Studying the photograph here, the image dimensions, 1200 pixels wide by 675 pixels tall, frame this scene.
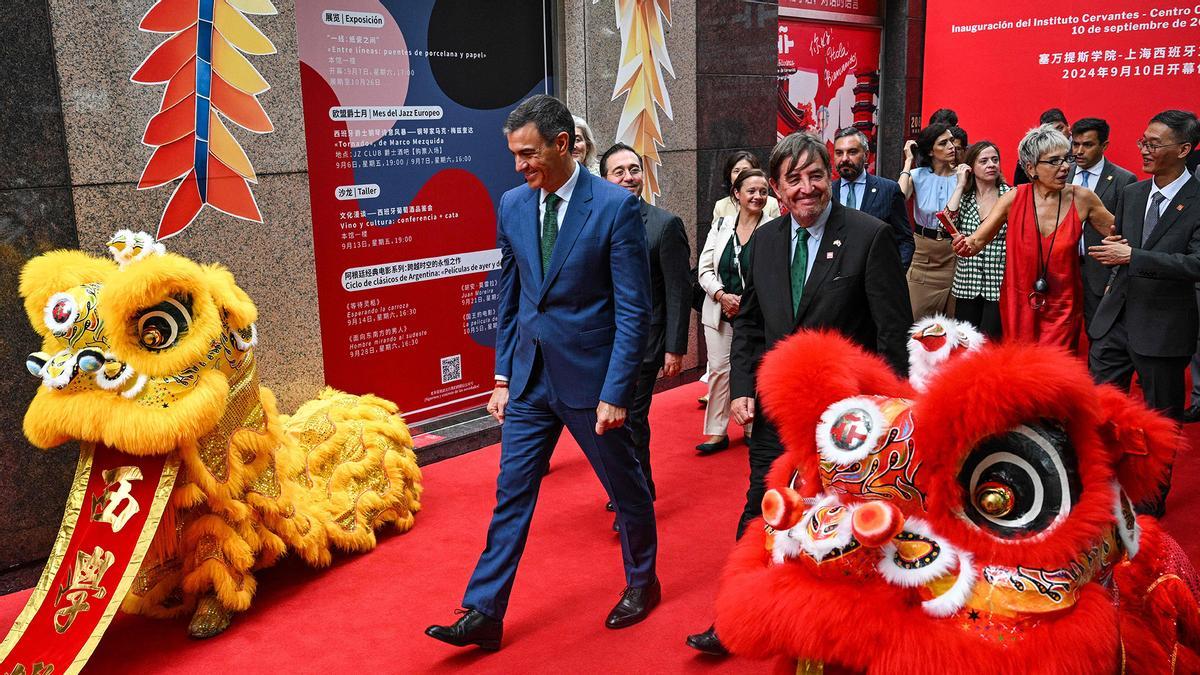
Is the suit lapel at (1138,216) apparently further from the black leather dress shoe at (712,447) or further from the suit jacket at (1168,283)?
the black leather dress shoe at (712,447)

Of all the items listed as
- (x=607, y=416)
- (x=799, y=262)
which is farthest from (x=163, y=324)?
(x=799, y=262)

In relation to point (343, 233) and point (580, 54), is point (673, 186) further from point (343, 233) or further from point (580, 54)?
point (343, 233)

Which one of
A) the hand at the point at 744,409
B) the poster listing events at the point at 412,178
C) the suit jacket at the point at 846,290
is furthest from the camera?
the poster listing events at the point at 412,178

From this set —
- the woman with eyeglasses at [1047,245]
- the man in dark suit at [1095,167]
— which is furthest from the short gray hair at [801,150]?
the man in dark suit at [1095,167]

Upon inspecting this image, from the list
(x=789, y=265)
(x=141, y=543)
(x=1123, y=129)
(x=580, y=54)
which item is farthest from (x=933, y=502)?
(x=1123, y=129)

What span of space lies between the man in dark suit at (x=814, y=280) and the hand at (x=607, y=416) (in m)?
0.43

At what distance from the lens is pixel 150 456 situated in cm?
379

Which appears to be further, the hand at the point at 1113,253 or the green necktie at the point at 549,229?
the hand at the point at 1113,253

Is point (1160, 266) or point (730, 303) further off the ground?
point (1160, 266)

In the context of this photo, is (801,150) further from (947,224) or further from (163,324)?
(947,224)

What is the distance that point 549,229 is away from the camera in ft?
12.6

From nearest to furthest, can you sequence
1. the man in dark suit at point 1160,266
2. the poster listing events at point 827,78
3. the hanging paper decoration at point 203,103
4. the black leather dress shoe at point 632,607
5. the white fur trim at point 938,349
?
1. the white fur trim at point 938,349
2. the black leather dress shoe at point 632,607
3. the hanging paper decoration at point 203,103
4. the man in dark suit at point 1160,266
5. the poster listing events at point 827,78

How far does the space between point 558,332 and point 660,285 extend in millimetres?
1496

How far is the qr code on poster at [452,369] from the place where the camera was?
6.52 metres
